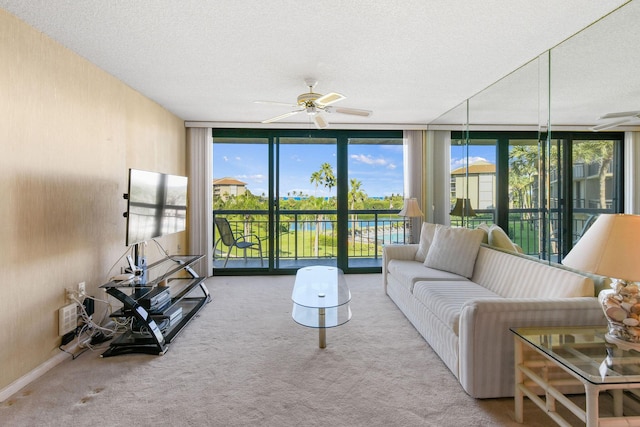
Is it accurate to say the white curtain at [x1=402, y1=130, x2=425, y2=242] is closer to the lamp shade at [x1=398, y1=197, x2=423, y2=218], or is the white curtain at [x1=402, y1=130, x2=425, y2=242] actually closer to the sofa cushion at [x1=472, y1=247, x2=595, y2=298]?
the lamp shade at [x1=398, y1=197, x2=423, y2=218]

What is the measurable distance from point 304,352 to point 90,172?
2.36 meters

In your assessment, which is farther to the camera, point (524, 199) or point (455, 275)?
point (455, 275)

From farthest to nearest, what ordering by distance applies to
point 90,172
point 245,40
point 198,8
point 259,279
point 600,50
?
1. point 259,279
2. point 90,172
3. point 245,40
4. point 600,50
5. point 198,8

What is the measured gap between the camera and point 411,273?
9.93ft

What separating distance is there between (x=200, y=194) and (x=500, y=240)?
13.1ft

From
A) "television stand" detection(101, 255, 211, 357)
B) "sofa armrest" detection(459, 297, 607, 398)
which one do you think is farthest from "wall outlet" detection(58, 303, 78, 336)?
"sofa armrest" detection(459, 297, 607, 398)

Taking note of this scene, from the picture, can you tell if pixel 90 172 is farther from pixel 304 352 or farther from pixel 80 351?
pixel 304 352

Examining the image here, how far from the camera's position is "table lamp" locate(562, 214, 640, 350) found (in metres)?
1.32

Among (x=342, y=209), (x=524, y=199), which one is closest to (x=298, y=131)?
(x=342, y=209)

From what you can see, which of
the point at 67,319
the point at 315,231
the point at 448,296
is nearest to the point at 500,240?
the point at 448,296

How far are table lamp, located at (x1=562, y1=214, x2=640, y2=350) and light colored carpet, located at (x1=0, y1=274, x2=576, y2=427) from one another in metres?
0.63

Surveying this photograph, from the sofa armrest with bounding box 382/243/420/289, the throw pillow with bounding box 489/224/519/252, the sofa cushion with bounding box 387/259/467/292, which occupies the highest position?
the throw pillow with bounding box 489/224/519/252

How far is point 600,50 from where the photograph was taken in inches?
77.9

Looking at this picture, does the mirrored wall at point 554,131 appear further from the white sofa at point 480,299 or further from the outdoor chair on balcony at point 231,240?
the outdoor chair on balcony at point 231,240
